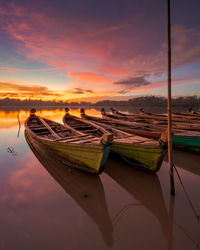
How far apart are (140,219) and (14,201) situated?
4479mm

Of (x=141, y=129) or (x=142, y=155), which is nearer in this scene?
(x=142, y=155)

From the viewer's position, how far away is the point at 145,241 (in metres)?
3.45

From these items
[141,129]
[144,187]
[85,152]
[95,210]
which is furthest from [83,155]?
[141,129]

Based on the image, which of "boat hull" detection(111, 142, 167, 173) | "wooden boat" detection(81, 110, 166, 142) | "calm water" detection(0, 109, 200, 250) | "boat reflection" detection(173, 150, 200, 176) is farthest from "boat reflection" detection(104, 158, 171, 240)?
"wooden boat" detection(81, 110, 166, 142)

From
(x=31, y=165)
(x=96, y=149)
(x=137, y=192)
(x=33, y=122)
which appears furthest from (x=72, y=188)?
(x=33, y=122)

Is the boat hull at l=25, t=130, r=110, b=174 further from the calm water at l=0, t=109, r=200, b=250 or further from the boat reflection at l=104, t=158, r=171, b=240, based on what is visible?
the boat reflection at l=104, t=158, r=171, b=240

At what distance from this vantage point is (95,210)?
4602mm

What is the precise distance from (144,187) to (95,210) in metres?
2.41

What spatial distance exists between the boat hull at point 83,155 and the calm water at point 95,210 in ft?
1.68

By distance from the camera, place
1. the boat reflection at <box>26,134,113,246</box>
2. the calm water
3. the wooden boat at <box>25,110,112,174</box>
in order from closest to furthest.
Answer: the calm water
the boat reflection at <box>26,134,113,246</box>
the wooden boat at <box>25,110,112,174</box>

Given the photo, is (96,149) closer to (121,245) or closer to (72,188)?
(72,188)

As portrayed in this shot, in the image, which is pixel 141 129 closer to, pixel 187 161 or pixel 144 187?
pixel 187 161

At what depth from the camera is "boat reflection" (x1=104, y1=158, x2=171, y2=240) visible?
14.2 feet

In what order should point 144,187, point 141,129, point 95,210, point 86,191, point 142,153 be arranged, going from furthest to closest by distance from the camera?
point 141,129 < point 142,153 < point 144,187 < point 86,191 < point 95,210
